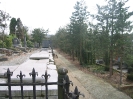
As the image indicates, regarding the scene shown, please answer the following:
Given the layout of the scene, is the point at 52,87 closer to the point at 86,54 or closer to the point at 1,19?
the point at 86,54

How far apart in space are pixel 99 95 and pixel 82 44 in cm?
1316

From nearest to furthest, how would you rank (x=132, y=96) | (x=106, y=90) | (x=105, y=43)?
(x=132, y=96)
(x=106, y=90)
(x=105, y=43)

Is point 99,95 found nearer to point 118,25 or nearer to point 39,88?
point 39,88

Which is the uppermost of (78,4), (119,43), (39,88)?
(78,4)

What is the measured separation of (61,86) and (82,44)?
A: 1791 centimetres

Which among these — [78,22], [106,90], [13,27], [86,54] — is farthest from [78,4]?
[13,27]

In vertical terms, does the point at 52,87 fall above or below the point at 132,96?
above

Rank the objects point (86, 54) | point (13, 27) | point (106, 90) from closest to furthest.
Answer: point (106, 90) < point (86, 54) < point (13, 27)

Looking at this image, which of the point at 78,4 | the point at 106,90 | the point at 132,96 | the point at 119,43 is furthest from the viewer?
the point at 78,4

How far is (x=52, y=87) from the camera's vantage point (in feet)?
10.4

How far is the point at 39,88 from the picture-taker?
3150mm

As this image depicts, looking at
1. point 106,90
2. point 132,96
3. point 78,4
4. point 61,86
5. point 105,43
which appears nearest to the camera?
point 61,86

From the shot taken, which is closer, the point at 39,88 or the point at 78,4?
the point at 39,88

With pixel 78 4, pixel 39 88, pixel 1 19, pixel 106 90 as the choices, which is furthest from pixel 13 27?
pixel 39 88
